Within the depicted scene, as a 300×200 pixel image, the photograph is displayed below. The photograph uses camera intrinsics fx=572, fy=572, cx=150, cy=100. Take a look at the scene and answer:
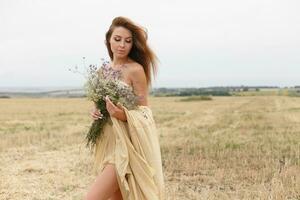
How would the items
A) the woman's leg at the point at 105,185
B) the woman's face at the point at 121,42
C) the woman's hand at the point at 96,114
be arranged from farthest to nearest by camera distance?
the woman's face at the point at 121,42, the woman's hand at the point at 96,114, the woman's leg at the point at 105,185

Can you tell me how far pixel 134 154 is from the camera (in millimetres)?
4227

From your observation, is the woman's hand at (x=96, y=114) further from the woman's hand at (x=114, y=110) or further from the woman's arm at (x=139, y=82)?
the woman's arm at (x=139, y=82)

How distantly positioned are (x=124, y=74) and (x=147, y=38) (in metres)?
0.38

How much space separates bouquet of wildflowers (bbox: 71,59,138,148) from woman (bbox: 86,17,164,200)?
0.05 metres

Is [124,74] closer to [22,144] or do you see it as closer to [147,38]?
[147,38]

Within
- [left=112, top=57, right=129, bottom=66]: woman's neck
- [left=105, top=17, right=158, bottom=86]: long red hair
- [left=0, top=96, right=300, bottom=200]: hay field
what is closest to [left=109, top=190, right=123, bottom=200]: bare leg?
[left=105, top=17, right=158, bottom=86]: long red hair

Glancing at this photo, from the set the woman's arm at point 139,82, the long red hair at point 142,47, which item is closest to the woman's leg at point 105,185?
the woman's arm at point 139,82

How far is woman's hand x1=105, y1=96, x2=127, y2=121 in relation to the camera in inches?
162

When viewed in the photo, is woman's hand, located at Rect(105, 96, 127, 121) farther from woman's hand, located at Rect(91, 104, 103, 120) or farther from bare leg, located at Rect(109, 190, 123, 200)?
bare leg, located at Rect(109, 190, 123, 200)

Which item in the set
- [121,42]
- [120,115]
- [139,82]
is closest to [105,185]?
[120,115]

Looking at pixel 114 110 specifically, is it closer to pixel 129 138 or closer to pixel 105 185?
pixel 129 138

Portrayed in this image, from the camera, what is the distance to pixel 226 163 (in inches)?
446

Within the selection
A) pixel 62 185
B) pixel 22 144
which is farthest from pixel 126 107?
pixel 22 144

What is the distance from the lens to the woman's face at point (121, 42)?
14.4 ft
